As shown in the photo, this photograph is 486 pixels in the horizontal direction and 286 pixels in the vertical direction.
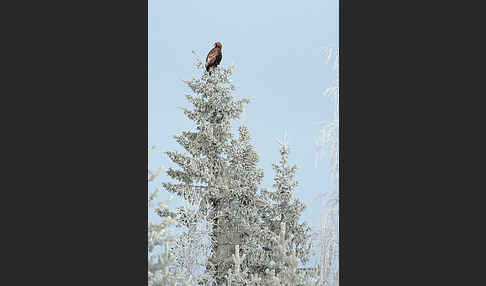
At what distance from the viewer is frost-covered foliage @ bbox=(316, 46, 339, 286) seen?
7.96 meters

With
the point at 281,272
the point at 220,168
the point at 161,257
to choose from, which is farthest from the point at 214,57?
the point at 281,272

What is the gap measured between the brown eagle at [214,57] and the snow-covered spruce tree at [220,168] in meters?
0.07

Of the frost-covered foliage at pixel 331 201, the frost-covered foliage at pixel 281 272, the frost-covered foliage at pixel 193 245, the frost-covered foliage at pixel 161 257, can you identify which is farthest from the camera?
the frost-covered foliage at pixel 331 201

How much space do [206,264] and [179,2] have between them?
2946mm

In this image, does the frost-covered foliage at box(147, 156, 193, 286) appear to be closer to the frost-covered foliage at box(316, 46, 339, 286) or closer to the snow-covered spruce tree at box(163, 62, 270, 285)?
the snow-covered spruce tree at box(163, 62, 270, 285)

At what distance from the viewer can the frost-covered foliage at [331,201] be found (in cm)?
796

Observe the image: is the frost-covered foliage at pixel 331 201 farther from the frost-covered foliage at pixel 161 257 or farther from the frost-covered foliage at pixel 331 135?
the frost-covered foliage at pixel 161 257

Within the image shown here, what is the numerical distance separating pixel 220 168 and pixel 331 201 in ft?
4.31

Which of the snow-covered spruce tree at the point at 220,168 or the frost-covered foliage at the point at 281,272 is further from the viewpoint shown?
the snow-covered spruce tree at the point at 220,168

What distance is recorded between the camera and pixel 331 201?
794 cm

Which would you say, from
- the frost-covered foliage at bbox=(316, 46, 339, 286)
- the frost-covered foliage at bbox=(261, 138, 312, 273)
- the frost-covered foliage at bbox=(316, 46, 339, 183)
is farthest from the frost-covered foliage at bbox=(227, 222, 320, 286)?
the frost-covered foliage at bbox=(316, 46, 339, 183)

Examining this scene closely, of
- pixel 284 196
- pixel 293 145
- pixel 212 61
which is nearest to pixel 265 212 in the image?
pixel 284 196

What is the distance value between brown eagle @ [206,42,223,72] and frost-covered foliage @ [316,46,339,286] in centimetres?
119

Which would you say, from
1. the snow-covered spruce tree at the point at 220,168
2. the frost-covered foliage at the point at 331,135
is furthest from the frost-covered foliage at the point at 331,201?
the snow-covered spruce tree at the point at 220,168
